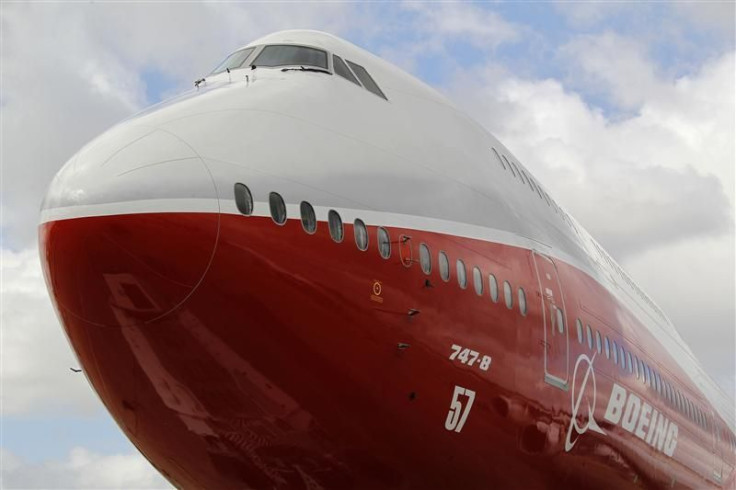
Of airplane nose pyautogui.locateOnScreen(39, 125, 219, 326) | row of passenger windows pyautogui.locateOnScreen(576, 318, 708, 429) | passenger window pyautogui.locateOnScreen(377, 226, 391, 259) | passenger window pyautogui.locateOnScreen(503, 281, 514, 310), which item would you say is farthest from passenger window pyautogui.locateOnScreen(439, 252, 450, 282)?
row of passenger windows pyautogui.locateOnScreen(576, 318, 708, 429)

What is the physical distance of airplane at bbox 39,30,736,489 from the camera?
8039 mm

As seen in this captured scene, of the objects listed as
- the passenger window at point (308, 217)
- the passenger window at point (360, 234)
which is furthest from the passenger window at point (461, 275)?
the passenger window at point (308, 217)

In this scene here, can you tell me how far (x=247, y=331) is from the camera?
8.28 metres

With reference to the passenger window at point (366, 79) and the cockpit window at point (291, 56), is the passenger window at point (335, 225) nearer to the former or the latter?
the passenger window at point (366, 79)

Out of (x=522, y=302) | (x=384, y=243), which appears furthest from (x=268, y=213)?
(x=522, y=302)

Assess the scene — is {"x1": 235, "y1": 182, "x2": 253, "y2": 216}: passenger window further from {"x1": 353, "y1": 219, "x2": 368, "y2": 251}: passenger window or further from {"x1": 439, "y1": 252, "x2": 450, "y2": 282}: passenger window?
{"x1": 439, "y1": 252, "x2": 450, "y2": 282}: passenger window

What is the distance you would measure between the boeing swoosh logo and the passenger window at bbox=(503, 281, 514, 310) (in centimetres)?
211

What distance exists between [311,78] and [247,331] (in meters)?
3.92

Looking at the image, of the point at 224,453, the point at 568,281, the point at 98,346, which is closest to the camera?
the point at 98,346

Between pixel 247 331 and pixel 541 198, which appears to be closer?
pixel 247 331

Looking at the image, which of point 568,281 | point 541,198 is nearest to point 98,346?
point 568,281

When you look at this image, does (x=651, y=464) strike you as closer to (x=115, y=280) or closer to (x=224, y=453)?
(x=224, y=453)

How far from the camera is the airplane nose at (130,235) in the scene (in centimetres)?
780

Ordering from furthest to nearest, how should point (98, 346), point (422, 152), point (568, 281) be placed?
1. point (568, 281)
2. point (422, 152)
3. point (98, 346)
